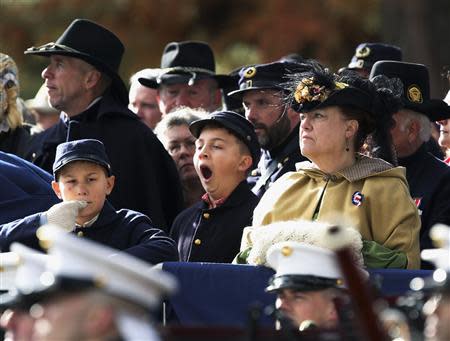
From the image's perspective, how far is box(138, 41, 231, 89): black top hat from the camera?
10945 millimetres

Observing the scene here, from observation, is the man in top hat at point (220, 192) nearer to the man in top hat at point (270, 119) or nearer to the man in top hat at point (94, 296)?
the man in top hat at point (270, 119)

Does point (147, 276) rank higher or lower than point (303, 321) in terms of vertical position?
higher

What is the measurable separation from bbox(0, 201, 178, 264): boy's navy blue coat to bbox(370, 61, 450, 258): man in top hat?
1445 mm

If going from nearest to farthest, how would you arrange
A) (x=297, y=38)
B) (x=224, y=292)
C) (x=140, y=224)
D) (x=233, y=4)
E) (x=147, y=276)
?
1. (x=147, y=276)
2. (x=224, y=292)
3. (x=140, y=224)
4. (x=297, y=38)
5. (x=233, y=4)

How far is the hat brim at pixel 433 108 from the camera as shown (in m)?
9.15

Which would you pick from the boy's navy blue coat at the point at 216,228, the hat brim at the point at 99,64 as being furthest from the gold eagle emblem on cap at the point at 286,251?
the hat brim at the point at 99,64

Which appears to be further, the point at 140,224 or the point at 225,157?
the point at 225,157

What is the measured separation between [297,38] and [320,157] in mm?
10021

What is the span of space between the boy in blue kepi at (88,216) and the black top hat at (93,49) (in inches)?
64.7

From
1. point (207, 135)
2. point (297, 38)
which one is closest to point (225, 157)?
point (207, 135)

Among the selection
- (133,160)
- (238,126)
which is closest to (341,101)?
(238,126)

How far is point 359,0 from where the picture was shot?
725 inches

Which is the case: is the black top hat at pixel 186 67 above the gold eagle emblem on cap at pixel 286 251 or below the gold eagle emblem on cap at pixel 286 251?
above

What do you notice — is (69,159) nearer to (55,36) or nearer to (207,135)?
(207,135)
